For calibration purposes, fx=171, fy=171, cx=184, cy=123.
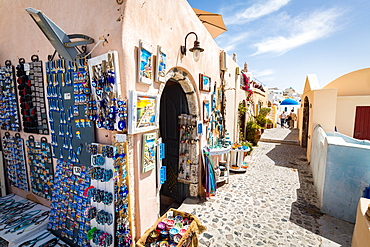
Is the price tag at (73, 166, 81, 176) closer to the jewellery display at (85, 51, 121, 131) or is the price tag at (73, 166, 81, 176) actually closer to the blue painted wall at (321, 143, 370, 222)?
the jewellery display at (85, 51, 121, 131)

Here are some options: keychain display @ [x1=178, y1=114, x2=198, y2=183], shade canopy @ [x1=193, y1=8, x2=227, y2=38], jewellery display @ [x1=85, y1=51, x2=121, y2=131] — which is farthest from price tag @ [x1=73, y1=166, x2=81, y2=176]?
shade canopy @ [x1=193, y1=8, x2=227, y2=38]

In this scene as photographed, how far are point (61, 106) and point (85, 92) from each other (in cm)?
70

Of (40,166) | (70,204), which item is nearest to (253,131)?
(70,204)

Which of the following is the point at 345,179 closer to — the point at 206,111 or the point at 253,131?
the point at 206,111

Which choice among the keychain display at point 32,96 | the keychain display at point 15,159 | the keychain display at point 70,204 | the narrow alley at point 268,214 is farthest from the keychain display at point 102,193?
the keychain display at point 15,159

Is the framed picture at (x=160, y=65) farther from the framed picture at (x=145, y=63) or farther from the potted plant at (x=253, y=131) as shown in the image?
the potted plant at (x=253, y=131)

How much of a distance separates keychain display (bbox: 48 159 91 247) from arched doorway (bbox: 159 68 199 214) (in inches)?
89.8

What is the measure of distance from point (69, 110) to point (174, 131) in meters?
2.60

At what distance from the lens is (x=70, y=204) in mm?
2822

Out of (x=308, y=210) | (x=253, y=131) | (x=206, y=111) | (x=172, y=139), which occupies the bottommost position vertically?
(x=308, y=210)

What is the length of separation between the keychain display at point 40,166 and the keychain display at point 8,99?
61cm

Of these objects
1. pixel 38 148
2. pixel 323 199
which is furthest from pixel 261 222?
pixel 38 148

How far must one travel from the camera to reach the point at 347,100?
29.0 ft

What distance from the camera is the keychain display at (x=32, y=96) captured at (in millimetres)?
3074
